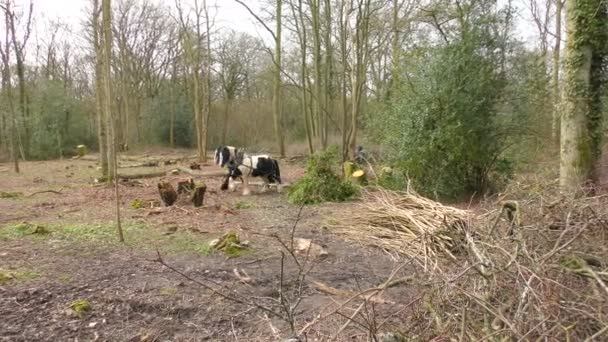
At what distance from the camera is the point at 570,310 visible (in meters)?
2.35

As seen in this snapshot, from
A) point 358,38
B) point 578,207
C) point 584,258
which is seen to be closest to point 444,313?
point 584,258

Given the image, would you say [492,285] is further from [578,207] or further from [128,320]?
[128,320]

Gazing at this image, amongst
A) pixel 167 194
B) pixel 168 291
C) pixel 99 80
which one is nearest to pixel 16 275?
pixel 168 291

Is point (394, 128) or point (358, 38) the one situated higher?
point (358, 38)

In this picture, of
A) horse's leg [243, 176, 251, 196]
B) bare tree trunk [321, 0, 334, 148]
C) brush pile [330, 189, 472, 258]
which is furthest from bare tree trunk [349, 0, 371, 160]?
brush pile [330, 189, 472, 258]

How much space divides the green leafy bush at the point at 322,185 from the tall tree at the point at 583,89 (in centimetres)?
461

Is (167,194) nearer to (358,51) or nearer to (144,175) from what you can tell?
(144,175)

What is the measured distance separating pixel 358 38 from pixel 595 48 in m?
8.01

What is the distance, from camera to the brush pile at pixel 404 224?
525cm

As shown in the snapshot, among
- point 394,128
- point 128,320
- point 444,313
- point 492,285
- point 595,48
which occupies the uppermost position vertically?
point 595,48

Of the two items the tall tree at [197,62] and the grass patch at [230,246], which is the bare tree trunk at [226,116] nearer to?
the tall tree at [197,62]

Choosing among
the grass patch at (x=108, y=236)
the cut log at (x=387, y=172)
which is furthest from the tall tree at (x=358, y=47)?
the grass patch at (x=108, y=236)

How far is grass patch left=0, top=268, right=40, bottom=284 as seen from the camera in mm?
4789

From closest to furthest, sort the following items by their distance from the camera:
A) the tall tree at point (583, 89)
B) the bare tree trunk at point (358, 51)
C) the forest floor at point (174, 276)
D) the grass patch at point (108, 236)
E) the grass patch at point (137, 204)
Result: 1. the forest floor at point (174, 276)
2. the grass patch at point (108, 236)
3. the tall tree at point (583, 89)
4. the grass patch at point (137, 204)
5. the bare tree trunk at point (358, 51)
